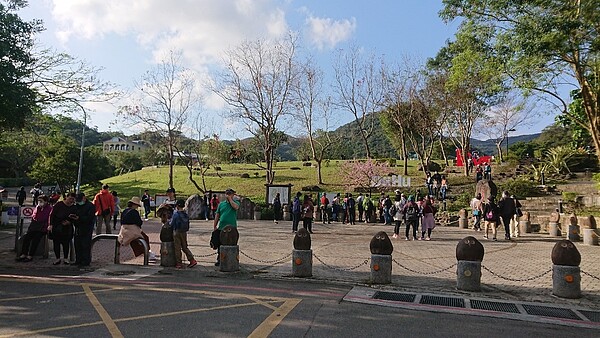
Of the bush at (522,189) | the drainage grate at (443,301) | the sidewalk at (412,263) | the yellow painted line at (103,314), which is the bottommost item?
the yellow painted line at (103,314)

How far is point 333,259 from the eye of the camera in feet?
37.6

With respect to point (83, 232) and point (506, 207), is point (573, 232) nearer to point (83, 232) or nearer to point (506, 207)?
point (506, 207)

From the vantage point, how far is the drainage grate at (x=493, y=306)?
6.96 metres

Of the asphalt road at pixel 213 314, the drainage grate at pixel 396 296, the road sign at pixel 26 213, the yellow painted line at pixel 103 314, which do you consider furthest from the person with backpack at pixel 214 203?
the drainage grate at pixel 396 296

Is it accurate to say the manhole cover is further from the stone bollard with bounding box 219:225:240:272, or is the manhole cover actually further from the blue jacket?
the stone bollard with bounding box 219:225:240:272

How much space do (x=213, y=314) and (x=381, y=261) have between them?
11.8ft

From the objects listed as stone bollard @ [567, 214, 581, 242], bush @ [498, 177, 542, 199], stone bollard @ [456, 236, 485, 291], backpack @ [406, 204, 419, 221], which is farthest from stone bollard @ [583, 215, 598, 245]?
bush @ [498, 177, 542, 199]

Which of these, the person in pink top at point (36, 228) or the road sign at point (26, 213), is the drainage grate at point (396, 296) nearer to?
the person in pink top at point (36, 228)

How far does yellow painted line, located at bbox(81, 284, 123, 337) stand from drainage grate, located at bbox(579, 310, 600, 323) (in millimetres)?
6640

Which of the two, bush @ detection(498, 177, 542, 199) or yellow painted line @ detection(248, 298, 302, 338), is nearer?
yellow painted line @ detection(248, 298, 302, 338)

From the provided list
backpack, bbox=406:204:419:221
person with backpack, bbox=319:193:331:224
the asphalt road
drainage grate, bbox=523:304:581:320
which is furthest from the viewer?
person with backpack, bbox=319:193:331:224

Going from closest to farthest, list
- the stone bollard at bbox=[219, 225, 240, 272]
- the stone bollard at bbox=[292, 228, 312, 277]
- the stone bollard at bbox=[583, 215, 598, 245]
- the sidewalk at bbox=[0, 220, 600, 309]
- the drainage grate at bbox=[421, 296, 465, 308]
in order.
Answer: the drainage grate at bbox=[421, 296, 465, 308]
the sidewalk at bbox=[0, 220, 600, 309]
the stone bollard at bbox=[292, 228, 312, 277]
the stone bollard at bbox=[219, 225, 240, 272]
the stone bollard at bbox=[583, 215, 598, 245]

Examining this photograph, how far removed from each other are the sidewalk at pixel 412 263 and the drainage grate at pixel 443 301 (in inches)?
19.4

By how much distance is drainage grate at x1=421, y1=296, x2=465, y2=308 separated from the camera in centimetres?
718
